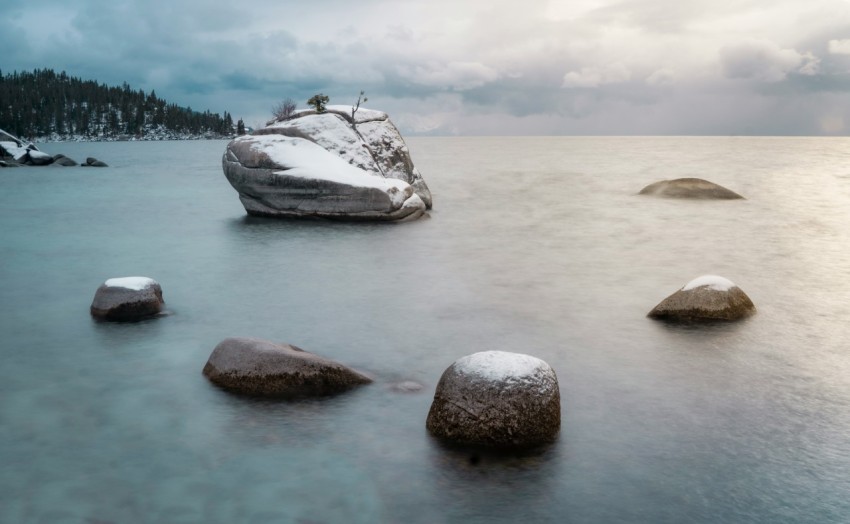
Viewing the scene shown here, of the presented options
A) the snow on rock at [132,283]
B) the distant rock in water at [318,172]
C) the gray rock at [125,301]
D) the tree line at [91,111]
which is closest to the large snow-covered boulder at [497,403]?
the gray rock at [125,301]

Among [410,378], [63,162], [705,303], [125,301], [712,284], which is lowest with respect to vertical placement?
[410,378]

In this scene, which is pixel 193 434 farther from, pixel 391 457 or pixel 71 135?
pixel 71 135

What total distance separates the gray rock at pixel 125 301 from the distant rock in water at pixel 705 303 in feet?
26.3

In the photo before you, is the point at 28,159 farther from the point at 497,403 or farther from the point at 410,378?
the point at 497,403

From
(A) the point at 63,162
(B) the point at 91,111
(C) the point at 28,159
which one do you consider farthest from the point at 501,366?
(B) the point at 91,111

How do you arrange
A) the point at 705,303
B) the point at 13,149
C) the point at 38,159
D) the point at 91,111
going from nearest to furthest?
the point at 705,303 → the point at 38,159 → the point at 13,149 → the point at 91,111

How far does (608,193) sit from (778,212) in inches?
388

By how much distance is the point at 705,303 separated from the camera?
10898mm

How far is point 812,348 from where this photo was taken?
388 inches

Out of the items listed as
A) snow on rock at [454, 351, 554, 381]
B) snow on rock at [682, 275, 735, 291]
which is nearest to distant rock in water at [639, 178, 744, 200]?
snow on rock at [682, 275, 735, 291]

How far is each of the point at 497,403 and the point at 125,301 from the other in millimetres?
6950

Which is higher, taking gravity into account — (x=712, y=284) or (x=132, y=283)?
(x=712, y=284)

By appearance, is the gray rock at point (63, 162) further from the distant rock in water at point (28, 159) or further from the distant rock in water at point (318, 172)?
the distant rock in water at point (318, 172)

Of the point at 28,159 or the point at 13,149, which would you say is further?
the point at 13,149
